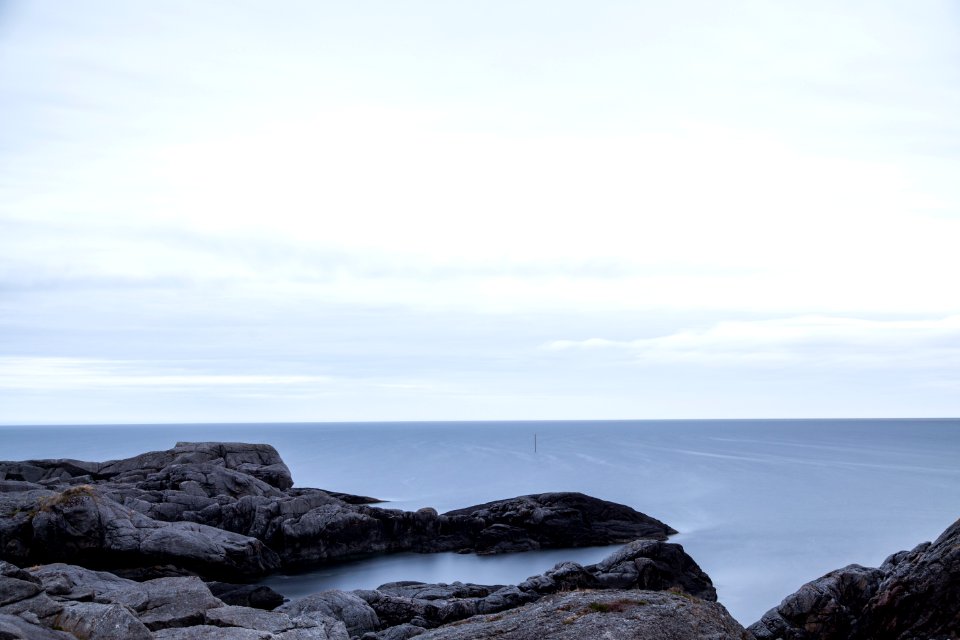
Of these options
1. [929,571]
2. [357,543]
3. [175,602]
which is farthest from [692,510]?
[175,602]

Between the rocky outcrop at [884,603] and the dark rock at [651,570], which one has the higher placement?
the rocky outcrop at [884,603]

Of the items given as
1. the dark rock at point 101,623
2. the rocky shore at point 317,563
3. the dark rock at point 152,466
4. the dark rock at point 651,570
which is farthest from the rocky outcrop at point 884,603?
the dark rock at point 152,466

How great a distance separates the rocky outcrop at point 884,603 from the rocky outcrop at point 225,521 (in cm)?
2862

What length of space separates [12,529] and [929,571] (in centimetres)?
3893

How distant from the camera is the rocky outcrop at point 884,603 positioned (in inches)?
872

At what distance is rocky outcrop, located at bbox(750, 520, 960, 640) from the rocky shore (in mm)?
49

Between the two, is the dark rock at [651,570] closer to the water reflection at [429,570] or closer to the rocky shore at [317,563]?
the rocky shore at [317,563]

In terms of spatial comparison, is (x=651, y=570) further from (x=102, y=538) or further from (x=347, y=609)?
(x=102, y=538)

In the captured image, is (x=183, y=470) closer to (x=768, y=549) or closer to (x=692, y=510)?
(x=768, y=549)

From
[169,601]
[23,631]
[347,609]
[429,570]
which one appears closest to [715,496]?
[429,570]

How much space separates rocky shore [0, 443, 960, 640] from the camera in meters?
16.8

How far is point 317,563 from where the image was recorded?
52.7 m

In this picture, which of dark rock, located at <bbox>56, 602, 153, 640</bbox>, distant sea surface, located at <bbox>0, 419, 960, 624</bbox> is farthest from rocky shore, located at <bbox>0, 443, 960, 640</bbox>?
distant sea surface, located at <bbox>0, 419, 960, 624</bbox>

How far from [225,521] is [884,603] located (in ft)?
127
